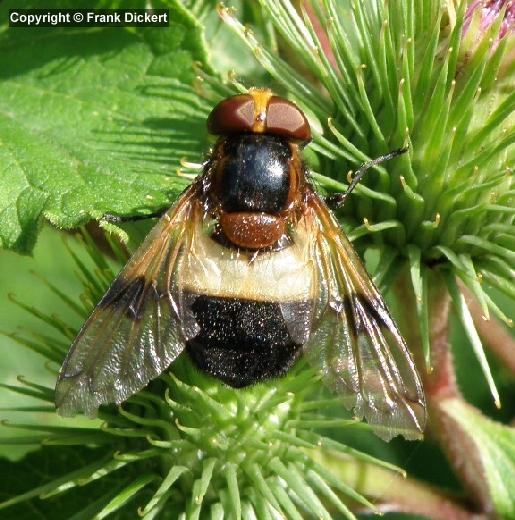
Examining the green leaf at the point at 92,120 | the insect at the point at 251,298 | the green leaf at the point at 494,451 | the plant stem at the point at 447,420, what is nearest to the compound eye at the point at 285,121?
the insect at the point at 251,298

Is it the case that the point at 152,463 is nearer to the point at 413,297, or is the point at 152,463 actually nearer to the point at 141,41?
the point at 413,297

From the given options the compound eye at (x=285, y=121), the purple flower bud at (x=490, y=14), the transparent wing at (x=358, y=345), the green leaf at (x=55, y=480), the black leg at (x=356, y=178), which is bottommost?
the green leaf at (x=55, y=480)

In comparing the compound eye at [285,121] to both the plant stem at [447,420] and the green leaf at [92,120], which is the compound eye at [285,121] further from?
the plant stem at [447,420]

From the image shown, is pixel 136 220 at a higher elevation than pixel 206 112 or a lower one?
lower

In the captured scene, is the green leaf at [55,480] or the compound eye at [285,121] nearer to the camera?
the compound eye at [285,121]

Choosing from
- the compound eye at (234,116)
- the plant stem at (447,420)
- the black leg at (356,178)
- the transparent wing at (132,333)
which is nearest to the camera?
the transparent wing at (132,333)

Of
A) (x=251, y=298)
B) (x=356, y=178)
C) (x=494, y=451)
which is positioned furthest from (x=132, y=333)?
(x=494, y=451)

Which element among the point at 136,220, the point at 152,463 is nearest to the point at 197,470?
the point at 152,463
